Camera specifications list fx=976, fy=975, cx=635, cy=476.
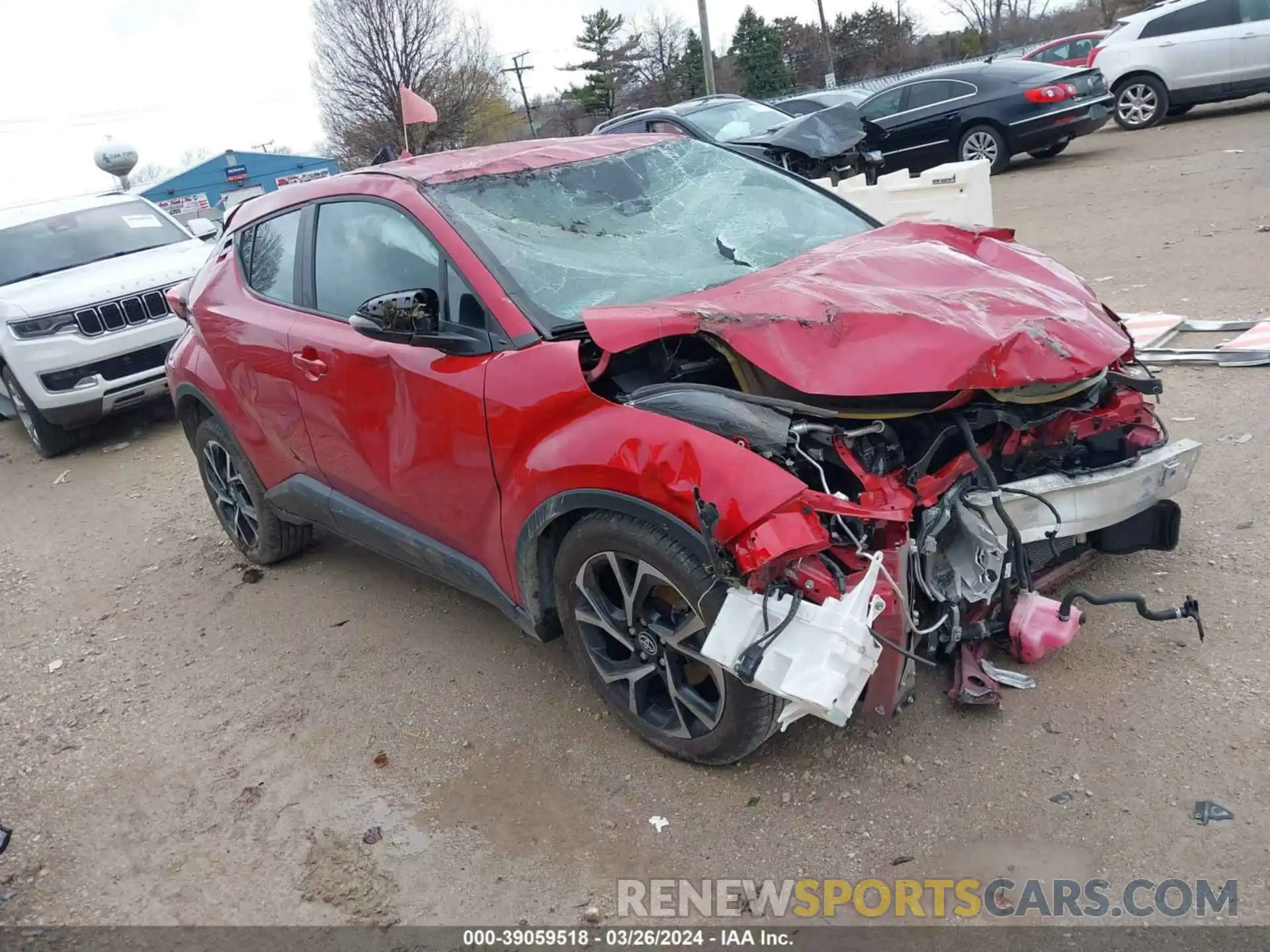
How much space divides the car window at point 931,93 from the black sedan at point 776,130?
2465 millimetres

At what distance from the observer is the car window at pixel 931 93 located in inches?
518

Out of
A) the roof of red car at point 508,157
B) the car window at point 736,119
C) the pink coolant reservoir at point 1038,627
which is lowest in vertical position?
the pink coolant reservoir at point 1038,627

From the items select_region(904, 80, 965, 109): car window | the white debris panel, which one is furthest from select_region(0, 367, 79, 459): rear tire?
select_region(904, 80, 965, 109): car window

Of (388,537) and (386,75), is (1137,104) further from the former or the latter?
(386,75)

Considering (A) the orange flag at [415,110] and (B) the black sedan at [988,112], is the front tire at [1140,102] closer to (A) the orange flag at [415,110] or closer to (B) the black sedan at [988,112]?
(B) the black sedan at [988,112]

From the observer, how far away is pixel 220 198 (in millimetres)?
36156

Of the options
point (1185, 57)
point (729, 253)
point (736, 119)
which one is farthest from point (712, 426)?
point (1185, 57)

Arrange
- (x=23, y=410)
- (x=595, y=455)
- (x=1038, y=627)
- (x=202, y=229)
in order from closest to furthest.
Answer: (x=595, y=455), (x=1038, y=627), (x=23, y=410), (x=202, y=229)

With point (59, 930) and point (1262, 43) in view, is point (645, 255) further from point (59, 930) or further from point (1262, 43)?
point (1262, 43)

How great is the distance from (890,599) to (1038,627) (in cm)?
75

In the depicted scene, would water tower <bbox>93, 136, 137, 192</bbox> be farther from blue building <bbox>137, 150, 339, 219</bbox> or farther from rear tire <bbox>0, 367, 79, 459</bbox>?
blue building <bbox>137, 150, 339, 219</bbox>

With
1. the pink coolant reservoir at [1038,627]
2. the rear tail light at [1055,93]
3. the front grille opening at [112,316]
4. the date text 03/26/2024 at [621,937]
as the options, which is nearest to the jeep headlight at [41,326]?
the front grille opening at [112,316]

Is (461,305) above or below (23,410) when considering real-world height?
above

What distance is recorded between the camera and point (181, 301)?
4969 mm
